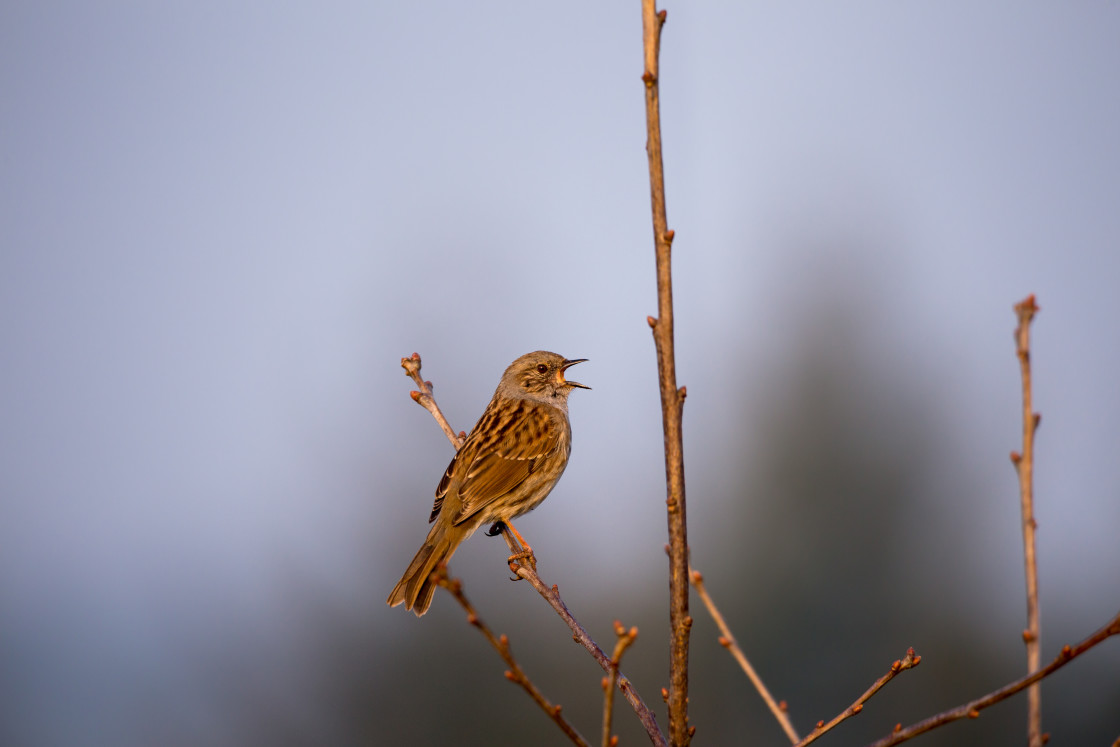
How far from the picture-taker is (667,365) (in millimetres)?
2527

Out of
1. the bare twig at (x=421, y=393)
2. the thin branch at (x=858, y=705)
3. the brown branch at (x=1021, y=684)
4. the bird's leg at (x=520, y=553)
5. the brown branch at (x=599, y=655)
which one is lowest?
the thin branch at (x=858, y=705)

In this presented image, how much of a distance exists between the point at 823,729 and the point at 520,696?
1454 cm

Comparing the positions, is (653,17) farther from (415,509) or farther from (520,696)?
(415,509)

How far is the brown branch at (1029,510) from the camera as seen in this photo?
6.36ft

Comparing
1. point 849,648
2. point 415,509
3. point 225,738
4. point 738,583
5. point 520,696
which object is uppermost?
point 415,509

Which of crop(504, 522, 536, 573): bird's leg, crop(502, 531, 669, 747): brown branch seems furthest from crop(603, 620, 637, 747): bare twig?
crop(504, 522, 536, 573): bird's leg

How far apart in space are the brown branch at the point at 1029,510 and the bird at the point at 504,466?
3.80 meters

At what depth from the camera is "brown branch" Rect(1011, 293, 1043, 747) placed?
6.36ft

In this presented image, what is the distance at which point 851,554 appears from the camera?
2736cm

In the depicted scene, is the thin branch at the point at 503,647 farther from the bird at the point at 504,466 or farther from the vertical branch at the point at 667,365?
the bird at the point at 504,466

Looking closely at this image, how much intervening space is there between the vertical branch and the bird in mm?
3019

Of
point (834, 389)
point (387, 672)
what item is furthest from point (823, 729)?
point (834, 389)

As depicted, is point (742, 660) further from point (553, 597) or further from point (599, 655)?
point (553, 597)

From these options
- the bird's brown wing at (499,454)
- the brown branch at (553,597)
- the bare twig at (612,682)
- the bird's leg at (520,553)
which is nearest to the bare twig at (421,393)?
the brown branch at (553,597)
